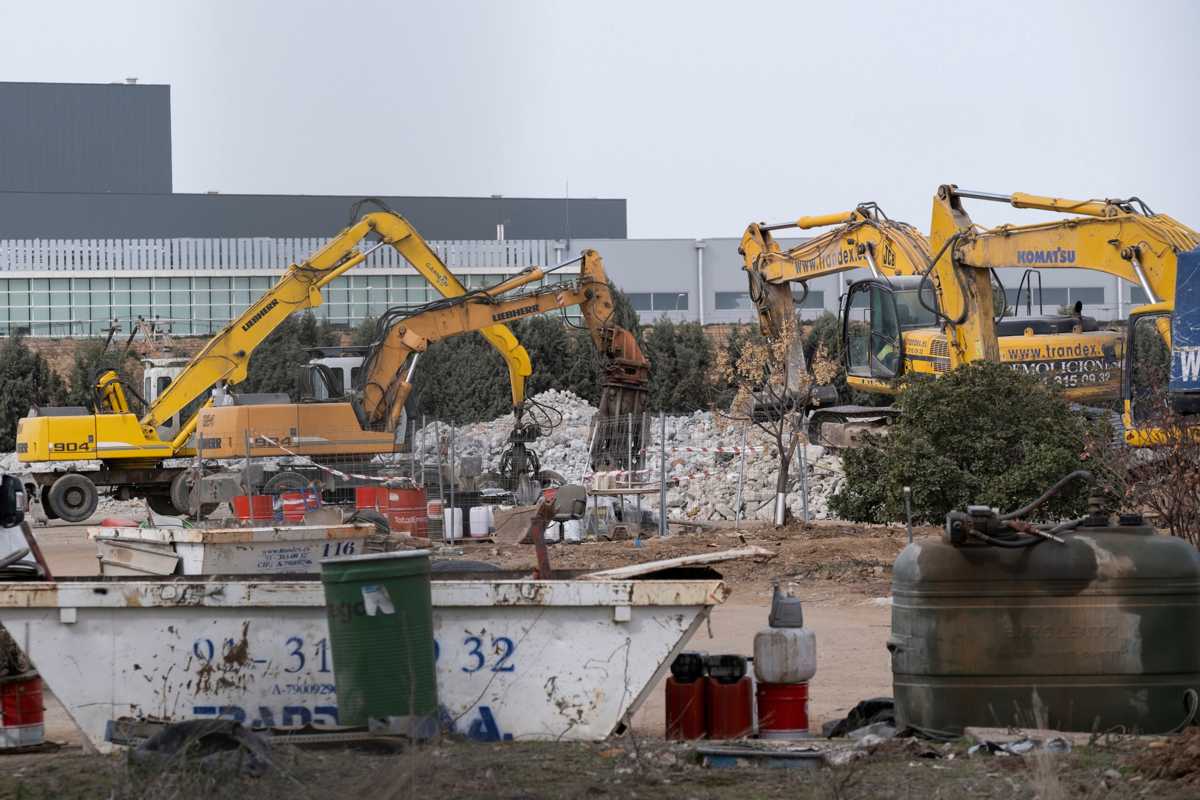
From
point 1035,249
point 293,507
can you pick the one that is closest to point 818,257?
point 1035,249

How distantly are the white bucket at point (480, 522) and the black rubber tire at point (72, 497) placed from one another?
911 cm

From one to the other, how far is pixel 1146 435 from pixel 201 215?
2183 inches

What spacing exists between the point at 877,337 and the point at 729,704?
61.6 feet

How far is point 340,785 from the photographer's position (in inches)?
291

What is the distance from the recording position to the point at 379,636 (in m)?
8.43

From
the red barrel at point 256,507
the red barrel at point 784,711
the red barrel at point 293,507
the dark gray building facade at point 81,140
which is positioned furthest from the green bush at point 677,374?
the red barrel at point 784,711

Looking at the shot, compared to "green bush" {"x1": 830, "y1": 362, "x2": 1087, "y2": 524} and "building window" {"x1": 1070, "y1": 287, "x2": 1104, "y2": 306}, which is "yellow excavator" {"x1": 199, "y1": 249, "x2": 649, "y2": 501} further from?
"building window" {"x1": 1070, "y1": 287, "x2": 1104, "y2": 306}

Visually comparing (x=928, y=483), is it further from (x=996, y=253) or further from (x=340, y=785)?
(x=340, y=785)

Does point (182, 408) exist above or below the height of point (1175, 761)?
above

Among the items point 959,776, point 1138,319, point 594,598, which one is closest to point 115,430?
point 1138,319

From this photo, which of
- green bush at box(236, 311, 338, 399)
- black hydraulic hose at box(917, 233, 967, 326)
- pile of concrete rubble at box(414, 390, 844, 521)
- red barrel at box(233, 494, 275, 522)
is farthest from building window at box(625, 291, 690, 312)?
black hydraulic hose at box(917, 233, 967, 326)

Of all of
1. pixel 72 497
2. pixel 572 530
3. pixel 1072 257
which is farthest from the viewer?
pixel 72 497

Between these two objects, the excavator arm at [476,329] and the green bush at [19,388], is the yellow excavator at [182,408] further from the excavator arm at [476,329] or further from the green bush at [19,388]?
the green bush at [19,388]

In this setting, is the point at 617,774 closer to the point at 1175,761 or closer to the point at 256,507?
the point at 1175,761
